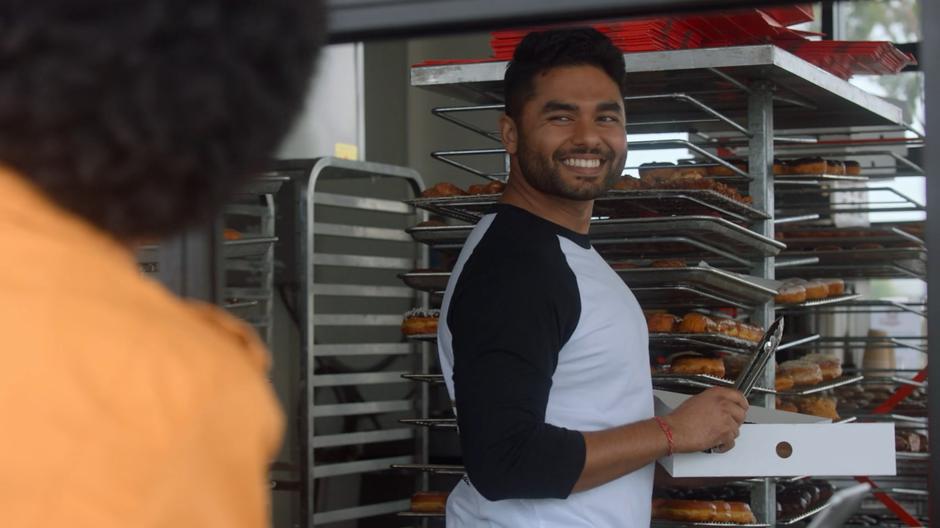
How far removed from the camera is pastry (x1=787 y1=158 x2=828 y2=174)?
12.3 feet

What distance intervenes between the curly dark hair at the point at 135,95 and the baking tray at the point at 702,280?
90.5 inches

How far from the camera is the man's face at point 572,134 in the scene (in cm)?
234

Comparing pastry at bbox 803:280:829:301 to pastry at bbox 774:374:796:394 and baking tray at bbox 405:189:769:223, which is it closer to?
pastry at bbox 774:374:796:394

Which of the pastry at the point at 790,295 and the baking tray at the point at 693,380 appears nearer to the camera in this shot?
the baking tray at the point at 693,380

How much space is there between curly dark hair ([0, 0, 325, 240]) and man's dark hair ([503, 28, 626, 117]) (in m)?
1.68

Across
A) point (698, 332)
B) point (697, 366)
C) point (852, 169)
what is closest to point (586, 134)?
point (698, 332)

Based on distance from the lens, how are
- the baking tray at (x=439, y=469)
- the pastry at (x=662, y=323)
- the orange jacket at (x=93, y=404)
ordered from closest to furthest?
the orange jacket at (x=93, y=404) < the pastry at (x=662, y=323) < the baking tray at (x=439, y=469)

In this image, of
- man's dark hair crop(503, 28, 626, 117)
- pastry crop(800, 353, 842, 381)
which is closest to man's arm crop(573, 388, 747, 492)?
man's dark hair crop(503, 28, 626, 117)

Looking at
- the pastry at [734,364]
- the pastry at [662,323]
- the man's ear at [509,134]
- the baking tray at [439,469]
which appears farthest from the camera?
the pastry at [734,364]

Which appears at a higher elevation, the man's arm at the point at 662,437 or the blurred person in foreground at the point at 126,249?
the blurred person in foreground at the point at 126,249

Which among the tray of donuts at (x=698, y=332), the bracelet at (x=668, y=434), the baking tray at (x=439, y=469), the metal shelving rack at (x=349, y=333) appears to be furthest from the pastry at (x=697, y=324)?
the metal shelving rack at (x=349, y=333)

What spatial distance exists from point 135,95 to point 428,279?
106 inches

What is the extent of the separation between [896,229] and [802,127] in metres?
0.65

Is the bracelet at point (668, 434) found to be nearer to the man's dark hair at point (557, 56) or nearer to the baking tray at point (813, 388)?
the man's dark hair at point (557, 56)
